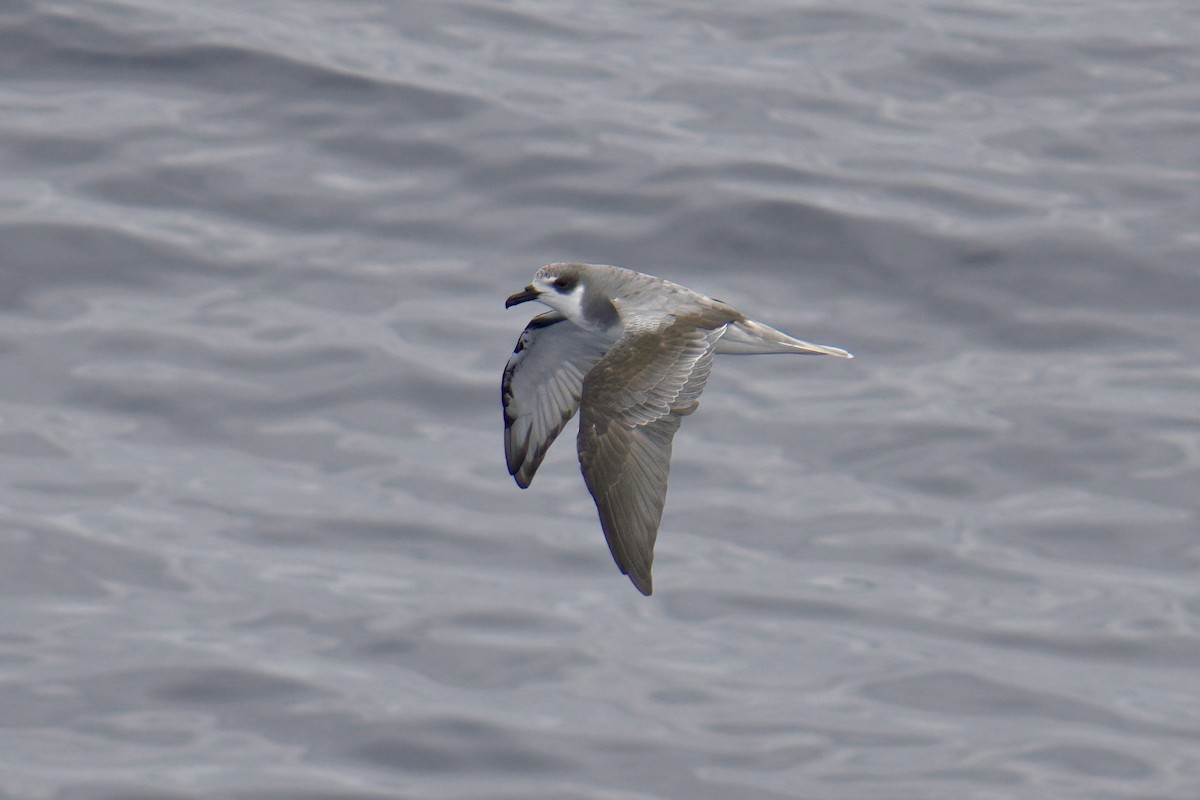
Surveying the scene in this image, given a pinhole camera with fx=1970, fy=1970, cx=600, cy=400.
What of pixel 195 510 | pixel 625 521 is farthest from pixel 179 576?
pixel 625 521

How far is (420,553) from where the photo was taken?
11.9 meters

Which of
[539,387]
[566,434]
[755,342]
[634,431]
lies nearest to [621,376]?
[634,431]

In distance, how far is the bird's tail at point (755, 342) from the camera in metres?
8.00

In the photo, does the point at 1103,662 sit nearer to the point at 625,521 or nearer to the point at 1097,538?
the point at 1097,538

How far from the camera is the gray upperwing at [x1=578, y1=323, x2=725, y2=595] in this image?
7.19 meters

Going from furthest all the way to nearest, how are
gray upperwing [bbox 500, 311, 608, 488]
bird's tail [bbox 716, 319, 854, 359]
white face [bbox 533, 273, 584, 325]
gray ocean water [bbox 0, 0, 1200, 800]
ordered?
gray ocean water [bbox 0, 0, 1200, 800] → gray upperwing [bbox 500, 311, 608, 488] → white face [bbox 533, 273, 584, 325] → bird's tail [bbox 716, 319, 854, 359]

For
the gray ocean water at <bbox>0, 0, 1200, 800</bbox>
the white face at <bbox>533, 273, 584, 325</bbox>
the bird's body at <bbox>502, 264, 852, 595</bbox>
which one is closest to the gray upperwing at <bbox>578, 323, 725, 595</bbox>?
the bird's body at <bbox>502, 264, 852, 595</bbox>

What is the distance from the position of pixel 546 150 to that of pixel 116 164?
3.38 meters

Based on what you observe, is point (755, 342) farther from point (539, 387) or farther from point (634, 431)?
point (539, 387)

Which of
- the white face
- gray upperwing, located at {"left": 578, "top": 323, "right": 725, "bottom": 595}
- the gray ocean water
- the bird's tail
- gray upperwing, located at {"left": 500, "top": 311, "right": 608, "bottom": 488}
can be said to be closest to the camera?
gray upperwing, located at {"left": 578, "top": 323, "right": 725, "bottom": 595}

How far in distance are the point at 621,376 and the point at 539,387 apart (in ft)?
4.83

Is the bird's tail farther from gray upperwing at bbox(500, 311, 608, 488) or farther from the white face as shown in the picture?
gray upperwing at bbox(500, 311, 608, 488)

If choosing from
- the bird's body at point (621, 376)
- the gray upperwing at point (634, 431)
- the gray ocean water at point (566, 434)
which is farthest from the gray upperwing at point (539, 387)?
the gray ocean water at point (566, 434)

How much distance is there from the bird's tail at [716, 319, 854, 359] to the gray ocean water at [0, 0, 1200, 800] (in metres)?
3.19
